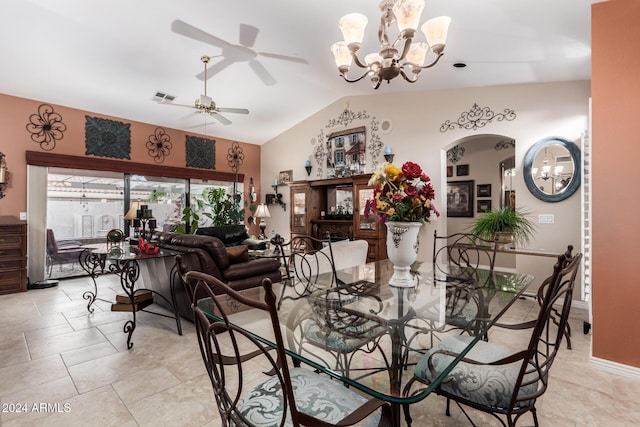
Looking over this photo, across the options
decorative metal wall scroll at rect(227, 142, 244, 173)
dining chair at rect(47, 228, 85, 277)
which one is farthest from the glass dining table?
decorative metal wall scroll at rect(227, 142, 244, 173)

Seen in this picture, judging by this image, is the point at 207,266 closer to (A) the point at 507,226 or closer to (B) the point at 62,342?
(B) the point at 62,342

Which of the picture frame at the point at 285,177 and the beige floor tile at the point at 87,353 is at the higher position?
the picture frame at the point at 285,177

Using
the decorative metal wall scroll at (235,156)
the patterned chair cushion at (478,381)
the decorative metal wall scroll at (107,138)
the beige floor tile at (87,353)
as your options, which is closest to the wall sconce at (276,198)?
the decorative metal wall scroll at (235,156)

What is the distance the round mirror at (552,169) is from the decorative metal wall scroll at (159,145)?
676 centimetres

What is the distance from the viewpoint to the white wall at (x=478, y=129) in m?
3.94

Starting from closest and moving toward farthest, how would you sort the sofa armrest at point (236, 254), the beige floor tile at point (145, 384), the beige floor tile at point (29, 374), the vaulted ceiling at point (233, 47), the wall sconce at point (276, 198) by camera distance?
the beige floor tile at point (145, 384)
the beige floor tile at point (29, 374)
the vaulted ceiling at point (233, 47)
the sofa armrest at point (236, 254)
the wall sconce at point (276, 198)

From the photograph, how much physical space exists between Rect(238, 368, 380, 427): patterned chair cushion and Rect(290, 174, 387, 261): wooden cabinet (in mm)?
4449

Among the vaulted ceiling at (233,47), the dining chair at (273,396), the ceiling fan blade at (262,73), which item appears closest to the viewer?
the dining chair at (273,396)

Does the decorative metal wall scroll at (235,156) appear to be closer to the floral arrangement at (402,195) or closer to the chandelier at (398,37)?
the chandelier at (398,37)

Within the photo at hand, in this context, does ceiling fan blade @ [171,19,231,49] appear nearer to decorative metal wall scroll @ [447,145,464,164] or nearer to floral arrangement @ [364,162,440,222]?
floral arrangement @ [364,162,440,222]

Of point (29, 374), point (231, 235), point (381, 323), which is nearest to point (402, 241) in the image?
point (381, 323)

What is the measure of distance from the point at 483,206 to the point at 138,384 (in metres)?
6.75

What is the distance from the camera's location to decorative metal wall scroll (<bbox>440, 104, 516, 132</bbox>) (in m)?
4.39

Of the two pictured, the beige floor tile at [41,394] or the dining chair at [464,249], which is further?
the dining chair at [464,249]
